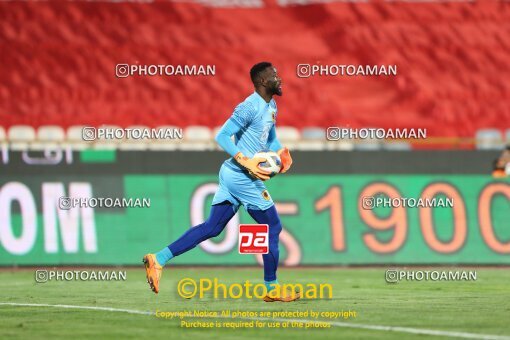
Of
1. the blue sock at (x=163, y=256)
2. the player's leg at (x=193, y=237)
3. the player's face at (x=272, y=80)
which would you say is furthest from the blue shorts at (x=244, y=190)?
the player's face at (x=272, y=80)

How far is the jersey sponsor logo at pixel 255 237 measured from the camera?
37.9 feet

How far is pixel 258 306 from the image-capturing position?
11250 mm

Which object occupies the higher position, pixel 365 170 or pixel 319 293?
pixel 365 170

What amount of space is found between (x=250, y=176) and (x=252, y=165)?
22 centimetres

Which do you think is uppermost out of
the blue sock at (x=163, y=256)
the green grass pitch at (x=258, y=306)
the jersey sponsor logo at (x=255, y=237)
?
the jersey sponsor logo at (x=255, y=237)

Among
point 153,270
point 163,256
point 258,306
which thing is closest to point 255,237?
point 258,306

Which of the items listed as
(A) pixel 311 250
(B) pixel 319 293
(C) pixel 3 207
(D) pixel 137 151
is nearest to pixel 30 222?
(C) pixel 3 207

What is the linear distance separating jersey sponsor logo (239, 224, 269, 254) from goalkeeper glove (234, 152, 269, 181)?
1.69 ft

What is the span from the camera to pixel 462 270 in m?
17.1

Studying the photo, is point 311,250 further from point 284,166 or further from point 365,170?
point 284,166

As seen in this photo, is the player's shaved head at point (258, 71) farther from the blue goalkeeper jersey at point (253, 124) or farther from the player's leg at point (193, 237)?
the player's leg at point (193, 237)

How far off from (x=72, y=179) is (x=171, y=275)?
2385 mm

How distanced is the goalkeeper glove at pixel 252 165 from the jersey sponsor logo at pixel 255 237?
517 mm

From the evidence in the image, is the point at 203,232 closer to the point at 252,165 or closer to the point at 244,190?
the point at 244,190
